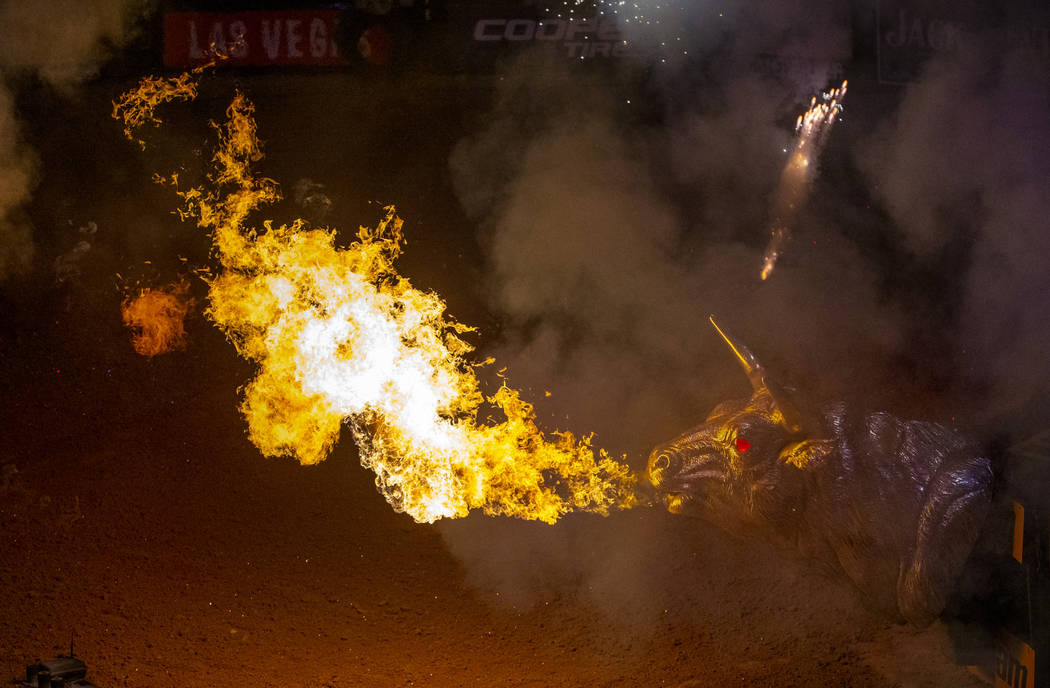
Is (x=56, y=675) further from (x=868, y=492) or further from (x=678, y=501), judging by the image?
(x=868, y=492)

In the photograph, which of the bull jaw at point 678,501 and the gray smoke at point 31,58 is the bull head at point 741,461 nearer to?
the bull jaw at point 678,501

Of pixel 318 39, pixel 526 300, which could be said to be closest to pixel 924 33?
pixel 526 300

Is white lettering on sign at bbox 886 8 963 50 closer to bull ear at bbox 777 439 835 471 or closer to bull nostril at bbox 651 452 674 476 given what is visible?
bull ear at bbox 777 439 835 471

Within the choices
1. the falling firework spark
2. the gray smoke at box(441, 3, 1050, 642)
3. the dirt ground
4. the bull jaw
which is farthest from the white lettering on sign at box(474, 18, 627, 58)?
the bull jaw

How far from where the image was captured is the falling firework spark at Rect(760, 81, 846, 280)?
5.00 m

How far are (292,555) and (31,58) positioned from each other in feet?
16.2

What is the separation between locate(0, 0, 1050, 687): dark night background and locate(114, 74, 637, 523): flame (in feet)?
0.53

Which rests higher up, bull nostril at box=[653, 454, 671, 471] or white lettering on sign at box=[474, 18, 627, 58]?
white lettering on sign at box=[474, 18, 627, 58]

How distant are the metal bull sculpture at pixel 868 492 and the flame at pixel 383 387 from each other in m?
1.41

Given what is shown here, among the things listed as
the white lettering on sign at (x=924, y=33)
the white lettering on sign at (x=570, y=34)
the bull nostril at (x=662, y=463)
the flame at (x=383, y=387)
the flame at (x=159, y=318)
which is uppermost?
the white lettering on sign at (x=570, y=34)

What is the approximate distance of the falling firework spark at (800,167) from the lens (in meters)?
5.00

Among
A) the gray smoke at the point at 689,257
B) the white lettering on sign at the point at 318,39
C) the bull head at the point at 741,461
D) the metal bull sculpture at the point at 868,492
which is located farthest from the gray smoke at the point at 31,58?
the metal bull sculpture at the point at 868,492

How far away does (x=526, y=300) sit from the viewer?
17.1 ft

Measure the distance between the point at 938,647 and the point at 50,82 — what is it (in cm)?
849
